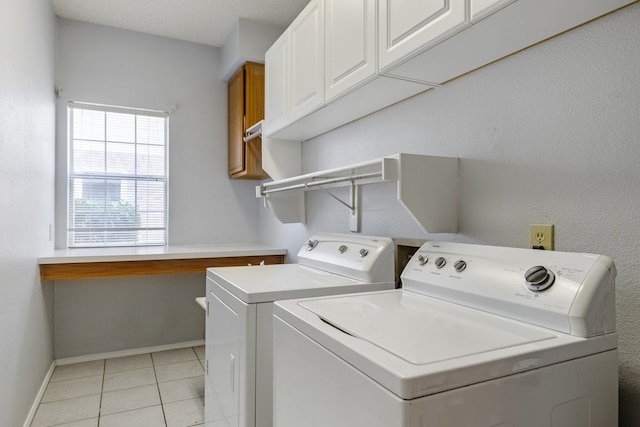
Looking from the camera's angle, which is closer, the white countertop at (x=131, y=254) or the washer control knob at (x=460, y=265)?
the washer control knob at (x=460, y=265)

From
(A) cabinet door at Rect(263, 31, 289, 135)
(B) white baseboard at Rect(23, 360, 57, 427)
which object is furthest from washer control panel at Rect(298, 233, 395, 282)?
(B) white baseboard at Rect(23, 360, 57, 427)

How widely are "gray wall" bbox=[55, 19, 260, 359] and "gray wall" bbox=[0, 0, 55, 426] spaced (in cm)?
26

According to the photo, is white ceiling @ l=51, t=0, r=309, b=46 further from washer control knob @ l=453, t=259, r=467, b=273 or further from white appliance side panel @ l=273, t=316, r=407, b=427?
white appliance side panel @ l=273, t=316, r=407, b=427

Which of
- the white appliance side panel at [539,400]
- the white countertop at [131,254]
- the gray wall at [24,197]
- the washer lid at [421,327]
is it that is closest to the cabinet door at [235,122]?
the white countertop at [131,254]

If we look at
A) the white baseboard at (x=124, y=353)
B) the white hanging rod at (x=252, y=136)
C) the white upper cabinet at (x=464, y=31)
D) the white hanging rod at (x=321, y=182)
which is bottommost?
the white baseboard at (x=124, y=353)

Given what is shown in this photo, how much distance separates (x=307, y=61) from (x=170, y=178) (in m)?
2.01

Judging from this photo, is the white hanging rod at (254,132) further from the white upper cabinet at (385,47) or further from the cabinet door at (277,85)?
the white upper cabinet at (385,47)

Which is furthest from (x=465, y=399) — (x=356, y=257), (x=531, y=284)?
(x=356, y=257)

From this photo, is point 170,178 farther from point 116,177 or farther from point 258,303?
point 258,303

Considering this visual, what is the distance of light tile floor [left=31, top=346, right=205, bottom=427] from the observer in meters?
2.27

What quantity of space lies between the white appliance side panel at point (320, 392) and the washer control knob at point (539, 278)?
516mm

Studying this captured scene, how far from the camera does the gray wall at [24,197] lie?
Answer: 1768 millimetres

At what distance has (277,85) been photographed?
96.1 inches

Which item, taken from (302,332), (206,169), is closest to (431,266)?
(302,332)
